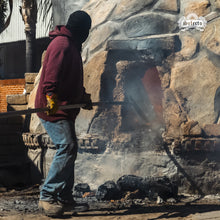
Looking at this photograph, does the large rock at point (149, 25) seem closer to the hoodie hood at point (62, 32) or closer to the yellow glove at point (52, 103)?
the hoodie hood at point (62, 32)

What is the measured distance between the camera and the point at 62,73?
3836 mm

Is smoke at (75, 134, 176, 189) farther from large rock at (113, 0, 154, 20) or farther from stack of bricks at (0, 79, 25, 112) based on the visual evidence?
stack of bricks at (0, 79, 25, 112)

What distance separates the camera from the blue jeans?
3830mm

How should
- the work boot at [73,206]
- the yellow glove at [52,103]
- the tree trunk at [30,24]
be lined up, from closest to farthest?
1. the yellow glove at [52,103]
2. the work boot at [73,206]
3. the tree trunk at [30,24]

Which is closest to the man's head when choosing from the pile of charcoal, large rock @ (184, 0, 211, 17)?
large rock @ (184, 0, 211, 17)

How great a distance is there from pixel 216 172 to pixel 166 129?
0.81 metres

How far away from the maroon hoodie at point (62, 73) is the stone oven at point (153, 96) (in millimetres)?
1219

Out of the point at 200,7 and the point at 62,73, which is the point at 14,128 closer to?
the point at 62,73

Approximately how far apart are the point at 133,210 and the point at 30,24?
913 centimetres

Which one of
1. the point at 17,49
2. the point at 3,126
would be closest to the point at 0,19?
the point at 17,49

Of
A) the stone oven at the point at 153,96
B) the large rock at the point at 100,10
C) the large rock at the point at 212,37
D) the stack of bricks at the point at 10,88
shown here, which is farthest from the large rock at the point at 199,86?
the stack of bricks at the point at 10,88

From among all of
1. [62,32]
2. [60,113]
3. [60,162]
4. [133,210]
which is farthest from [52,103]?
[133,210]

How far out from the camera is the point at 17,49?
782 inches

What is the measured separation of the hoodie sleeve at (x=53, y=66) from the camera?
374 cm
